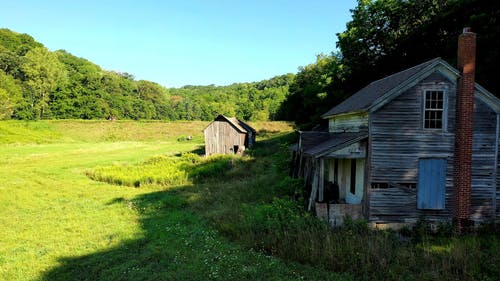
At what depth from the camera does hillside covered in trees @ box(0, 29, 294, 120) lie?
281ft

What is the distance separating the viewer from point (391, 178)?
13625 mm

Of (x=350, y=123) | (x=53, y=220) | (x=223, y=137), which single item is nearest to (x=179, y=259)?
(x=53, y=220)

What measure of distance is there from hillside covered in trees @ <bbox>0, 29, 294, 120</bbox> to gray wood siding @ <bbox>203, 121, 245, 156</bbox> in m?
57.2

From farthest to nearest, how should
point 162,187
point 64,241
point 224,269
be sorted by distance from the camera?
point 162,187
point 64,241
point 224,269

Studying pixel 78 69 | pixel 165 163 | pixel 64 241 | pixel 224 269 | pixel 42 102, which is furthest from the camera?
pixel 78 69

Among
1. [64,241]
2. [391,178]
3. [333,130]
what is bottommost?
[64,241]

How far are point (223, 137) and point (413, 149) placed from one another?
26.8 m

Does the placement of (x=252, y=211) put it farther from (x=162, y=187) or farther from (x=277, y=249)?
(x=162, y=187)

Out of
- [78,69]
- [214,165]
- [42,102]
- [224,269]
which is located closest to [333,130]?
[214,165]

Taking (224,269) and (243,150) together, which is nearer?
(224,269)

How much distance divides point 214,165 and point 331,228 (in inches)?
643

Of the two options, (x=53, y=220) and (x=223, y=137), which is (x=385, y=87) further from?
(x=223, y=137)

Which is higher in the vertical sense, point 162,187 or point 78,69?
point 78,69

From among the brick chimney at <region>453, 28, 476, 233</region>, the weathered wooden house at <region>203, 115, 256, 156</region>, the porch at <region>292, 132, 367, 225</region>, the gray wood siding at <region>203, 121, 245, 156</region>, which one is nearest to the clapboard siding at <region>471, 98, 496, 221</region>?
the brick chimney at <region>453, 28, 476, 233</region>
